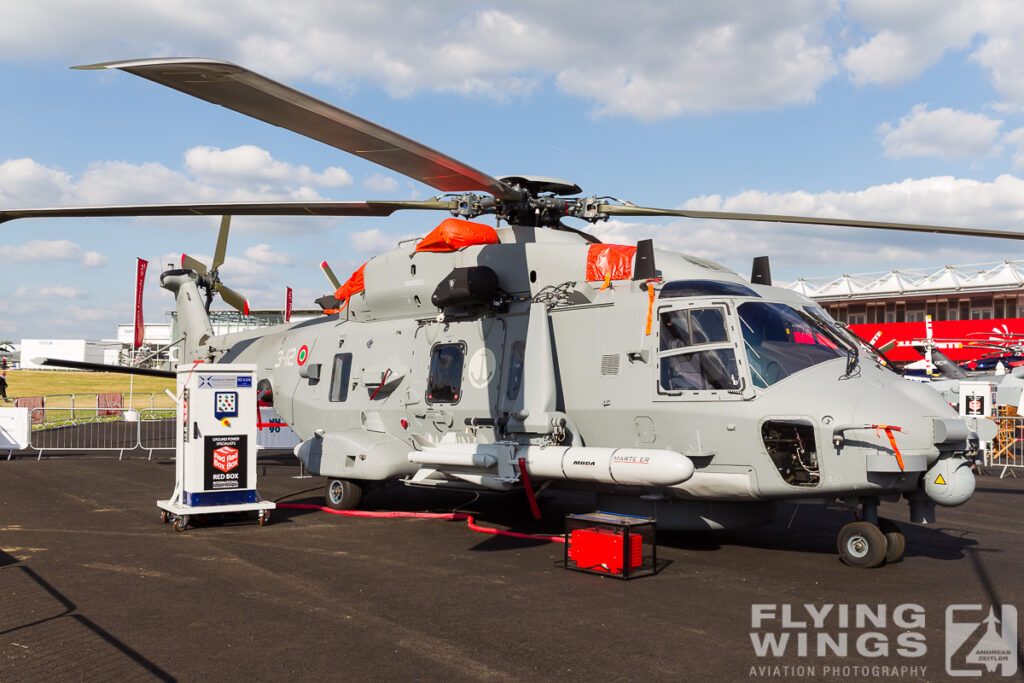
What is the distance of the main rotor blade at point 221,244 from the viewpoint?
16.5 metres

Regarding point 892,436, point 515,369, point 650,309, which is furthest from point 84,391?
point 892,436

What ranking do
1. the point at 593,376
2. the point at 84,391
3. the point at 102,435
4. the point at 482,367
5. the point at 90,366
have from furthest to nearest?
1. the point at 84,391
2. the point at 102,435
3. the point at 90,366
4. the point at 482,367
5. the point at 593,376

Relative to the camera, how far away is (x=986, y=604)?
721cm

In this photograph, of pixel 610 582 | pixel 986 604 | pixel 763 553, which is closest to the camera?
pixel 986 604

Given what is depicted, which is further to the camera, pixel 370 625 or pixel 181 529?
pixel 181 529

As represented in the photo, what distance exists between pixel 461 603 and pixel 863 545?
4440mm

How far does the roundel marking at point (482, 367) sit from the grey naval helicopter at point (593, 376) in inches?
0.8

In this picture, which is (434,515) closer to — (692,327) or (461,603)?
(461,603)

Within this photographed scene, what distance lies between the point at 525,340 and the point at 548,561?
9.48 feet

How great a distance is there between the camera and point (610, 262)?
1036cm

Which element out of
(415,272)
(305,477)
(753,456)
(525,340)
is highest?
(415,272)

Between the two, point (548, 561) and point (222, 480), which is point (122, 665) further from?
point (222, 480)

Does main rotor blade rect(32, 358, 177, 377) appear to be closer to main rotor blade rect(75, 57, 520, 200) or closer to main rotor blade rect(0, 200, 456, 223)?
main rotor blade rect(0, 200, 456, 223)

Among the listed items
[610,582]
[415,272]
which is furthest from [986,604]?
[415,272]
